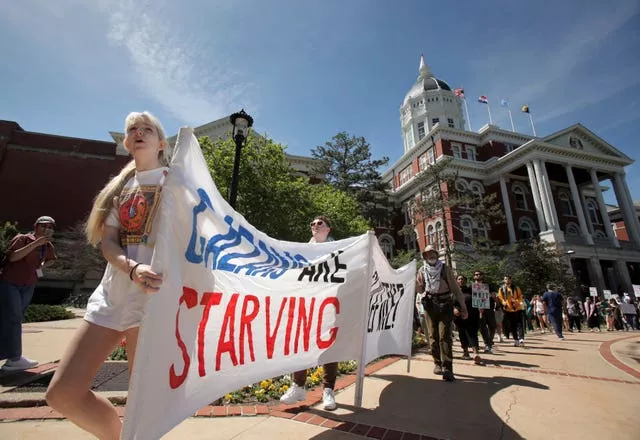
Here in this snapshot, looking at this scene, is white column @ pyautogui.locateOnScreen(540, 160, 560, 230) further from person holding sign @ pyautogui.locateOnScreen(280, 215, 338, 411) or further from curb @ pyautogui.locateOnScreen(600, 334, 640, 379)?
person holding sign @ pyautogui.locateOnScreen(280, 215, 338, 411)

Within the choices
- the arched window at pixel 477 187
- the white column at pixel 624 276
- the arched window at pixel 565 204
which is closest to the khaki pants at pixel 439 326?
the arched window at pixel 477 187

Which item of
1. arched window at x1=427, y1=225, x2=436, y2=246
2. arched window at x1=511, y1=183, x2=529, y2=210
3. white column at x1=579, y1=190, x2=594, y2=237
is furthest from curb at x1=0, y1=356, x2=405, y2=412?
white column at x1=579, y1=190, x2=594, y2=237

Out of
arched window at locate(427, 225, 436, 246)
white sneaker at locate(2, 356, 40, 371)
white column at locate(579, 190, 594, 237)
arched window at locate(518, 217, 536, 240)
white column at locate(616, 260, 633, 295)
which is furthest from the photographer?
white column at locate(579, 190, 594, 237)

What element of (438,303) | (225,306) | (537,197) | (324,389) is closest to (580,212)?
(537,197)

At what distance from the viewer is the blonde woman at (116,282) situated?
153cm

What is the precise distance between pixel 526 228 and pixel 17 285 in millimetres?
38166

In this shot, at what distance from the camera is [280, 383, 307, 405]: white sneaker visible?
10.2 ft

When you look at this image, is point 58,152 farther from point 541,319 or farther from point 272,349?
point 541,319

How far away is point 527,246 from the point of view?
80.1 feet

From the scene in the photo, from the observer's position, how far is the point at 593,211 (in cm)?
3806

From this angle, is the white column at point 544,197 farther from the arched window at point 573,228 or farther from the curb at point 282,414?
the curb at point 282,414

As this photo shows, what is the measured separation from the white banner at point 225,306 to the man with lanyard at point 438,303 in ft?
5.14

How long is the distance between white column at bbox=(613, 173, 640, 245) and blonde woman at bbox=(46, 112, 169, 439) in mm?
43448

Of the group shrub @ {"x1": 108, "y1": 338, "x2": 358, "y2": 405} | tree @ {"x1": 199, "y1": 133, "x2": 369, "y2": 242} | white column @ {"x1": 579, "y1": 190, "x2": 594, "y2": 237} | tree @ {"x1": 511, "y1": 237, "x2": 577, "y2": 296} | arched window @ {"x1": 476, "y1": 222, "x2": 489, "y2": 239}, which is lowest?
shrub @ {"x1": 108, "y1": 338, "x2": 358, "y2": 405}
